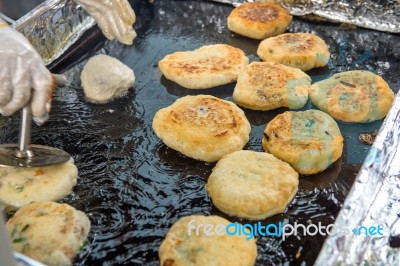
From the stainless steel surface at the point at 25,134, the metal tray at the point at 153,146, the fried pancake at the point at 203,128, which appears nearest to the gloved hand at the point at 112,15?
the metal tray at the point at 153,146

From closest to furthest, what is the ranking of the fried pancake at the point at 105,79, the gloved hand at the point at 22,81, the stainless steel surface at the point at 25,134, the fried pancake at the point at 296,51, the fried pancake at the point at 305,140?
the gloved hand at the point at 22,81, the stainless steel surface at the point at 25,134, the fried pancake at the point at 305,140, the fried pancake at the point at 105,79, the fried pancake at the point at 296,51

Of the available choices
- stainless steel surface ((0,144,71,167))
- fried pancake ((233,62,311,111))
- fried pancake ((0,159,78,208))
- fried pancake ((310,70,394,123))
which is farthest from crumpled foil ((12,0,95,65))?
fried pancake ((310,70,394,123))

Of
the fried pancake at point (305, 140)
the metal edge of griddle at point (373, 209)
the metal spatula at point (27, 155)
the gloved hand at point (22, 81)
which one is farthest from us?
the fried pancake at point (305, 140)

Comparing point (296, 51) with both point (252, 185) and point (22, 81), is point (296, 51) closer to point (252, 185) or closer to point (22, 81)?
point (252, 185)

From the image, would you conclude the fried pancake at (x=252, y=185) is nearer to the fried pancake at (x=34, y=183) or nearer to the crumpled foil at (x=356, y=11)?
the fried pancake at (x=34, y=183)

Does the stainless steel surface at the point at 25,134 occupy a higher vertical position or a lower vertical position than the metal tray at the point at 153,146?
higher

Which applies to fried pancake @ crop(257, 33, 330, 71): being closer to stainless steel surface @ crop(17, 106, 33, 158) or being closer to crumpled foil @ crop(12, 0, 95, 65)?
crumpled foil @ crop(12, 0, 95, 65)

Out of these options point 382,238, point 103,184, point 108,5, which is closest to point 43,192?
point 103,184

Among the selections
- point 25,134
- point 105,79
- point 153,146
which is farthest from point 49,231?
point 105,79
